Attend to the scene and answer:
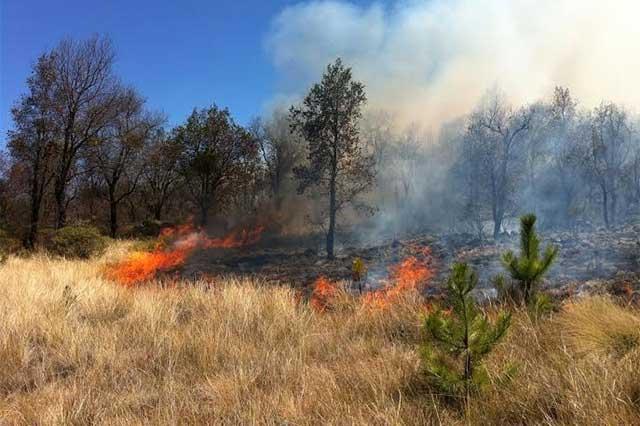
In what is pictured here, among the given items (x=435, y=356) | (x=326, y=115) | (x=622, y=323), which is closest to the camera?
(x=435, y=356)

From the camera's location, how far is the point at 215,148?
28.6 m

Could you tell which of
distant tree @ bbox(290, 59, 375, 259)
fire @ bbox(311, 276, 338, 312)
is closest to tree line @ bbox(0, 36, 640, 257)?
distant tree @ bbox(290, 59, 375, 259)

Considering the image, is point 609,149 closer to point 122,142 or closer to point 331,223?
point 331,223

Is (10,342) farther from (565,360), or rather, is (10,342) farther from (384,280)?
(384,280)

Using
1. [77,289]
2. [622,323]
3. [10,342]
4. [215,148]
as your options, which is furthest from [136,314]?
[215,148]

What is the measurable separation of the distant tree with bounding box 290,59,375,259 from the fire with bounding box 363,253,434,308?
13.9 feet

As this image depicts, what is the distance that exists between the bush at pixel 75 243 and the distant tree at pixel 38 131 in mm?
3268

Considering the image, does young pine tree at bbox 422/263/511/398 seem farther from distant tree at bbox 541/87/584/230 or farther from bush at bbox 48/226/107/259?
distant tree at bbox 541/87/584/230

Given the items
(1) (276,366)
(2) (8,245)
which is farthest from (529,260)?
(2) (8,245)

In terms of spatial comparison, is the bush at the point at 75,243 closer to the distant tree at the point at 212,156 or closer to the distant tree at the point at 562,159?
the distant tree at the point at 212,156

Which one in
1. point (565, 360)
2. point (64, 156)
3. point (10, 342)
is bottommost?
point (10, 342)

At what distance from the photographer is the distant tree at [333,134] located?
54.3 ft

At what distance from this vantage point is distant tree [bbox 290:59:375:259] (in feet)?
54.3

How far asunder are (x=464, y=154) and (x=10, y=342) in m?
21.8
